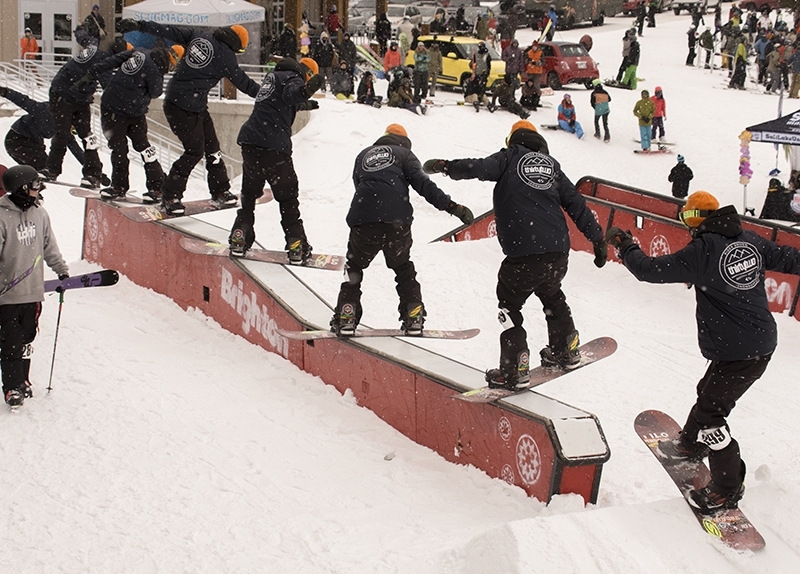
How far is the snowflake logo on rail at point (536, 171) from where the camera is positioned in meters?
6.39

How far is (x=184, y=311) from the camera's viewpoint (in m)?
9.84

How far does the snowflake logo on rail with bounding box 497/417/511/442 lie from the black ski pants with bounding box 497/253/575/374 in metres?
0.38

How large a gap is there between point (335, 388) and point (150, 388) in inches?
58.0

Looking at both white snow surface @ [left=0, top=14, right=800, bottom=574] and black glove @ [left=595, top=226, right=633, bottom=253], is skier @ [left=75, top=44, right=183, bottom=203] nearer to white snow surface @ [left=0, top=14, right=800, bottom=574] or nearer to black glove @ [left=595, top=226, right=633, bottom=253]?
white snow surface @ [left=0, top=14, right=800, bottom=574]

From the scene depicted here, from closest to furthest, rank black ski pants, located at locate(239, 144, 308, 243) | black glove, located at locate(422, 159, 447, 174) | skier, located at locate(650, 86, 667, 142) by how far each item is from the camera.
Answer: black glove, located at locate(422, 159, 447, 174) < black ski pants, located at locate(239, 144, 308, 243) < skier, located at locate(650, 86, 667, 142)

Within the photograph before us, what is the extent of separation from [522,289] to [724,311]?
1.44 meters

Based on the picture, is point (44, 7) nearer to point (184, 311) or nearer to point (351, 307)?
point (184, 311)

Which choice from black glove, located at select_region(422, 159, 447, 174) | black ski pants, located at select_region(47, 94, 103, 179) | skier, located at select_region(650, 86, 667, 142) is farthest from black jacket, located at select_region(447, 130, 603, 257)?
skier, located at select_region(650, 86, 667, 142)

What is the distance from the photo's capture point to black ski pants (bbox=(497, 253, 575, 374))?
6445 millimetres

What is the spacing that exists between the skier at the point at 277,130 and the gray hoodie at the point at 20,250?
2186 mm

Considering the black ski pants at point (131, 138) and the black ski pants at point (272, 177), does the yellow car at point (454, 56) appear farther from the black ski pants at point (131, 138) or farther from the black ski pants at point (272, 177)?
the black ski pants at point (272, 177)

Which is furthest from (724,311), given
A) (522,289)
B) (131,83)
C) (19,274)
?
(131,83)

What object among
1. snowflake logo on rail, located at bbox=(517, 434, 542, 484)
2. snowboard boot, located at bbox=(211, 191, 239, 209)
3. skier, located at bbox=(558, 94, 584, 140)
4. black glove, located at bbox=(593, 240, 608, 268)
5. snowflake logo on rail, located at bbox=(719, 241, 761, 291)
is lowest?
snowflake logo on rail, located at bbox=(517, 434, 542, 484)

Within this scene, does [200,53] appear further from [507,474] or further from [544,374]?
[507,474]
